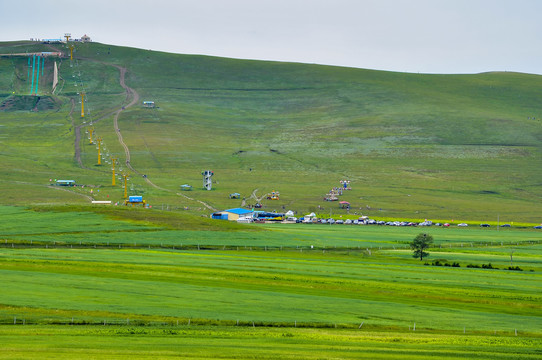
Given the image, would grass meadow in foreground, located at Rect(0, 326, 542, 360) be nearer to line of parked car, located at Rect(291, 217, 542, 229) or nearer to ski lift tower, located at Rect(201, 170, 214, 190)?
line of parked car, located at Rect(291, 217, 542, 229)

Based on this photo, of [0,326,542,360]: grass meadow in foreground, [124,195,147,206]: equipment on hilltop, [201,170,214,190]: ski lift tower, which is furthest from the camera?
[201,170,214,190]: ski lift tower

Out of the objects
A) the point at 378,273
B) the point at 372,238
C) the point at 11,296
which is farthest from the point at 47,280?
the point at 372,238

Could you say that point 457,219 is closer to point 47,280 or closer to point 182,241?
point 182,241

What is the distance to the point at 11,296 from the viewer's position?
50906 mm

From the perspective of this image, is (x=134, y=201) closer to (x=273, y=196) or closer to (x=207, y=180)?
(x=207, y=180)

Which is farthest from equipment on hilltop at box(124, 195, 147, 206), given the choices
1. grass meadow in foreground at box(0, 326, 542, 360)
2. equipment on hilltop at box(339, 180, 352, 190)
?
grass meadow in foreground at box(0, 326, 542, 360)

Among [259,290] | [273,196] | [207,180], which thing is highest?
[207,180]

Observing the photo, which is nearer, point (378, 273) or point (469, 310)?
point (469, 310)

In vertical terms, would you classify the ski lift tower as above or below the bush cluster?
above

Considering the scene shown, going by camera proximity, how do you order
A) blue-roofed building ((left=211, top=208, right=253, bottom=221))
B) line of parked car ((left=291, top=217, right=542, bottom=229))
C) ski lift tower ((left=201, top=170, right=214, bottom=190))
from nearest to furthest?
1. blue-roofed building ((left=211, top=208, right=253, bottom=221))
2. line of parked car ((left=291, top=217, right=542, bottom=229))
3. ski lift tower ((left=201, top=170, right=214, bottom=190))

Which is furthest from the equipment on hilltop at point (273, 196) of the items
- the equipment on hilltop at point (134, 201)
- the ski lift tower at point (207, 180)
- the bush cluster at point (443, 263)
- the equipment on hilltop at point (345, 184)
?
the bush cluster at point (443, 263)

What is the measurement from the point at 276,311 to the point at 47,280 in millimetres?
18803

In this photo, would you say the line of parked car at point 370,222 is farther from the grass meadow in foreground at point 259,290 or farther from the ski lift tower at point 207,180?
the grass meadow in foreground at point 259,290

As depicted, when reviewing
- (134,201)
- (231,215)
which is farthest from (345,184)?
(134,201)
